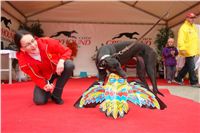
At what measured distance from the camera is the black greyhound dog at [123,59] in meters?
1.96

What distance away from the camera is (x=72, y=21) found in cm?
821

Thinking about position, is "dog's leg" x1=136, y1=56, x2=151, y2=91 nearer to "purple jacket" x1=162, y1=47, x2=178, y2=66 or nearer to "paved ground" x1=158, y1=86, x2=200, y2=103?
"paved ground" x1=158, y1=86, x2=200, y2=103

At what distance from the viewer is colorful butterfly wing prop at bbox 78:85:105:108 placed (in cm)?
222

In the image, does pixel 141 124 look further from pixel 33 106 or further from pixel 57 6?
pixel 57 6

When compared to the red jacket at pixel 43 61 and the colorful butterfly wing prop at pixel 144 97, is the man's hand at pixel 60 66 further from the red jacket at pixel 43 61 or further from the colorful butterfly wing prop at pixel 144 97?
the colorful butterfly wing prop at pixel 144 97

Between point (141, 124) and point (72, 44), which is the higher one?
point (72, 44)

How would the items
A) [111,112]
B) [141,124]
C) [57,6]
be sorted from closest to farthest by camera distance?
[141,124] → [111,112] → [57,6]

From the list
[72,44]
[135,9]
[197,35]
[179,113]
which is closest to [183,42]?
[197,35]

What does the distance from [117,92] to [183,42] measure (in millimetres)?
2857

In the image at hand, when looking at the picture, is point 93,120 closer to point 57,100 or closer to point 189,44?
point 57,100

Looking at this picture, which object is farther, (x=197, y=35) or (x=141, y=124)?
(x=197, y=35)

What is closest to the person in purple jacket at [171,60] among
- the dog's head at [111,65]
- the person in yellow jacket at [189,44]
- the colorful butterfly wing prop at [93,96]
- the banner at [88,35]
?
the person in yellow jacket at [189,44]

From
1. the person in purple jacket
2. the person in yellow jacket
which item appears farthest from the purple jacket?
the person in yellow jacket

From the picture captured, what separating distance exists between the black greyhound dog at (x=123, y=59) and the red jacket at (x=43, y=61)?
17.4 inches
